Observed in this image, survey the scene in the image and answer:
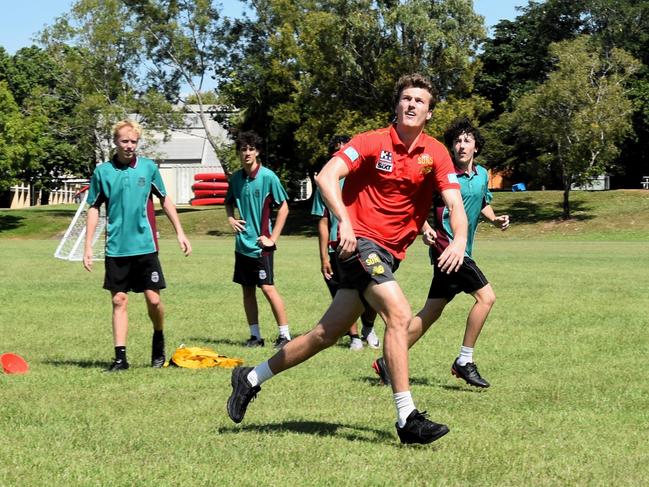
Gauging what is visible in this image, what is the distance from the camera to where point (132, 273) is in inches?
369

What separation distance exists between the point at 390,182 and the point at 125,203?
374cm

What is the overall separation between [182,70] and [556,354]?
178 ft

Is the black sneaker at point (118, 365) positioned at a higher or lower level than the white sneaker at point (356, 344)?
higher

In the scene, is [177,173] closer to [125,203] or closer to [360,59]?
[360,59]

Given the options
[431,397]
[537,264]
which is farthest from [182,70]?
[431,397]

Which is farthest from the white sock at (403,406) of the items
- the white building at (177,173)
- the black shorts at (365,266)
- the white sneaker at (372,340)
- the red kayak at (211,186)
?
the red kayak at (211,186)

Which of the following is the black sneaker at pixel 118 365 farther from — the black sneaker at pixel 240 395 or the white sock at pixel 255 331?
the black sneaker at pixel 240 395

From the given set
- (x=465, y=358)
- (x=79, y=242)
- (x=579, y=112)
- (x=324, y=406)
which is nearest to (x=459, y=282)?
(x=465, y=358)

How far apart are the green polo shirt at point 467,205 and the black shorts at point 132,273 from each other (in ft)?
8.44

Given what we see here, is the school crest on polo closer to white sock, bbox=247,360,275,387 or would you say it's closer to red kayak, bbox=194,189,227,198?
white sock, bbox=247,360,275,387

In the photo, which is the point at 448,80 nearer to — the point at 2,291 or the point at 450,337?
the point at 2,291

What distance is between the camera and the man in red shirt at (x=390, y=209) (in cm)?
602

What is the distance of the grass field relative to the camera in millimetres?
5406

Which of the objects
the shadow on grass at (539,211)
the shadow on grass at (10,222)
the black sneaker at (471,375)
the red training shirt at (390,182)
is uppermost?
the red training shirt at (390,182)
